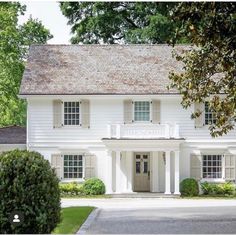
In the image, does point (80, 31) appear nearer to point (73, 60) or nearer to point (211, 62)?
point (73, 60)

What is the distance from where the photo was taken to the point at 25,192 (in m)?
14.1

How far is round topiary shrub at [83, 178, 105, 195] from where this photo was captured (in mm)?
36625

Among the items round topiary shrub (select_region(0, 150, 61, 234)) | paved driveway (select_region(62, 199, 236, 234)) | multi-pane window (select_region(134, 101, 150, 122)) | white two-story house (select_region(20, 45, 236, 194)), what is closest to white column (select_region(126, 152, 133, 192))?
white two-story house (select_region(20, 45, 236, 194))

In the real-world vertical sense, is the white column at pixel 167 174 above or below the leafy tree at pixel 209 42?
below

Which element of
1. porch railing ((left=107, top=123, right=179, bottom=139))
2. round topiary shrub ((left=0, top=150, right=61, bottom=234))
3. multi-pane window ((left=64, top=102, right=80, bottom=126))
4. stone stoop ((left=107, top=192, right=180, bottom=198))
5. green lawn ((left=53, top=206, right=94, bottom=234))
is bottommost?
stone stoop ((left=107, top=192, right=180, bottom=198))

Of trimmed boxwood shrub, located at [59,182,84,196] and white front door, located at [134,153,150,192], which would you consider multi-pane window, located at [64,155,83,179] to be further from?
white front door, located at [134,153,150,192]

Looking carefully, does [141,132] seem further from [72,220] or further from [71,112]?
[72,220]

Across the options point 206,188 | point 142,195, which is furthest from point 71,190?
point 206,188

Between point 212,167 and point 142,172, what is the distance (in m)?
3.79

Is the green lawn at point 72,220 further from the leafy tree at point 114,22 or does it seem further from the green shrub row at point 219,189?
the leafy tree at point 114,22

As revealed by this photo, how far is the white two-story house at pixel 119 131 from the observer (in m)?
37.1

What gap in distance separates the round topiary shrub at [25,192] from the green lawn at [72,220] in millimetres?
2852

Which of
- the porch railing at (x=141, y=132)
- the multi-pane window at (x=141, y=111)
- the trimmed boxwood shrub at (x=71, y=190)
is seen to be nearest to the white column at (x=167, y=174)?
the porch railing at (x=141, y=132)

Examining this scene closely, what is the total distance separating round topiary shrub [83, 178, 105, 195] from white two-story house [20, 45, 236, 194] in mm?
354
